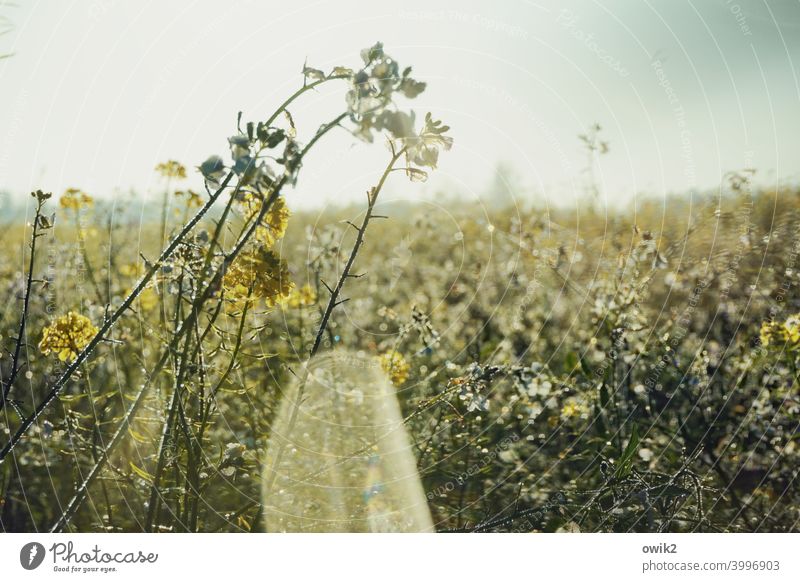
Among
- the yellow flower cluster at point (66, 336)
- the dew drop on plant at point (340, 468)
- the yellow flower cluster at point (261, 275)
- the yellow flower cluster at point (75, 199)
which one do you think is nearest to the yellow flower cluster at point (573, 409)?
the dew drop on plant at point (340, 468)

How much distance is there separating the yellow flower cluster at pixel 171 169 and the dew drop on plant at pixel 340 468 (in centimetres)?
71

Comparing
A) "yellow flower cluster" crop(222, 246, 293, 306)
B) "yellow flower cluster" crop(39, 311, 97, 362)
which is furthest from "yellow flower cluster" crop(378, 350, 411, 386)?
"yellow flower cluster" crop(39, 311, 97, 362)

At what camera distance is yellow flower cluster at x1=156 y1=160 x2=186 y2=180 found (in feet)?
6.42

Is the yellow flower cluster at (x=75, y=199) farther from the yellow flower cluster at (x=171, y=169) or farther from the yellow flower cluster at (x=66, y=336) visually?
the yellow flower cluster at (x=66, y=336)

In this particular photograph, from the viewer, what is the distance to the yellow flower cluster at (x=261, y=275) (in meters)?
1.19

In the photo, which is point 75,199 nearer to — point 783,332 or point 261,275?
point 261,275

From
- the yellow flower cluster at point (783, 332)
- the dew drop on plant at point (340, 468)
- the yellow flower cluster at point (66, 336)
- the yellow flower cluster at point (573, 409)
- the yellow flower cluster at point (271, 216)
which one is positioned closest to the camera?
the yellow flower cluster at point (271, 216)

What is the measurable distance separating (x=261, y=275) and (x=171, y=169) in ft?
3.05

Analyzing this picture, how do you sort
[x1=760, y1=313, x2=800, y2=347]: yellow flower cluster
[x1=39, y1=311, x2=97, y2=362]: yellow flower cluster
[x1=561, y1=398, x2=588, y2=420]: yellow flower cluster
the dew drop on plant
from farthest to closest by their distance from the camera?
[x1=561, y1=398, x2=588, y2=420]: yellow flower cluster → [x1=760, y1=313, x2=800, y2=347]: yellow flower cluster → the dew drop on plant → [x1=39, y1=311, x2=97, y2=362]: yellow flower cluster

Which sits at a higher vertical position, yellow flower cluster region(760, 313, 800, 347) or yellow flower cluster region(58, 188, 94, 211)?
yellow flower cluster region(58, 188, 94, 211)

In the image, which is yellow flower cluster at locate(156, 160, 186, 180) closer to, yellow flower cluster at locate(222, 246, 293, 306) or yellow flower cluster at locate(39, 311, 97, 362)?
yellow flower cluster at locate(39, 311, 97, 362)

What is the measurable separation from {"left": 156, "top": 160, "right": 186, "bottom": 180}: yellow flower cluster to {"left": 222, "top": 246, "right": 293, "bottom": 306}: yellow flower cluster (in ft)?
2.76
